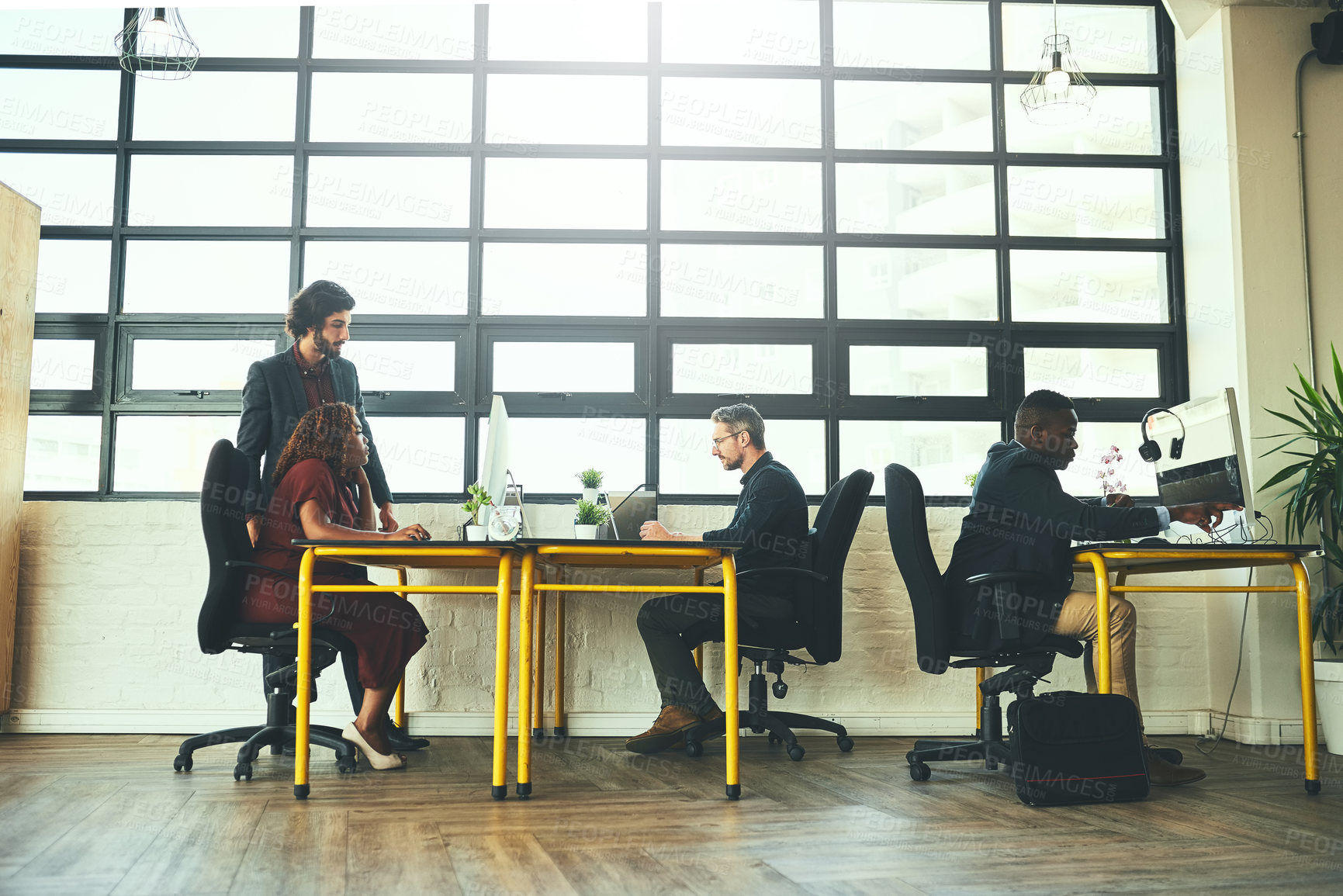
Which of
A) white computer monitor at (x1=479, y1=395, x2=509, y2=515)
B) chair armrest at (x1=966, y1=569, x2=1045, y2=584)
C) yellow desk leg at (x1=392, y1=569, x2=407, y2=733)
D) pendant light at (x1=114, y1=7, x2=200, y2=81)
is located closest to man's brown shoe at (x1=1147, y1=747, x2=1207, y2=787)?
chair armrest at (x1=966, y1=569, x2=1045, y2=584)

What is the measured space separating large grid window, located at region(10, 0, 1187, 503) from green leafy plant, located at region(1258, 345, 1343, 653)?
2.47 ft

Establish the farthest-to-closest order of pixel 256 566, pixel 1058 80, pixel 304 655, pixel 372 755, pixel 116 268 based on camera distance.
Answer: pixel 116 268, pixel 1058 80, pixel 372 755, pixel 256 566, pixel 304 655

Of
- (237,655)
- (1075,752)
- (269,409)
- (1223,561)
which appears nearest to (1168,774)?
(1075,752)

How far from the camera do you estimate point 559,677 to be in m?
4.24

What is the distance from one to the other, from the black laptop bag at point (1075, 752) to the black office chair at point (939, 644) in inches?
9.2

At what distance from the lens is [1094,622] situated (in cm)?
309

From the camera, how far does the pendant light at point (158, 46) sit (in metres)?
4.15

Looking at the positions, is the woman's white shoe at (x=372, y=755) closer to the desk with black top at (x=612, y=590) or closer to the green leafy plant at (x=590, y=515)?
the desk with black top at (x=612, y=590)

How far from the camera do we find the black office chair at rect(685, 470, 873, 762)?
12.0 ft

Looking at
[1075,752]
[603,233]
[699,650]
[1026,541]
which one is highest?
[603,233]

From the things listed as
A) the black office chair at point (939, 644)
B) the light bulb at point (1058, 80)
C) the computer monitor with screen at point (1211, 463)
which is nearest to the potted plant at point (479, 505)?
the black office chair at point (939, 644)

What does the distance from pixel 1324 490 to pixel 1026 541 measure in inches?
66.0

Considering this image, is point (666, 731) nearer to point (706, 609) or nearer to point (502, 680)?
point (706, 609)

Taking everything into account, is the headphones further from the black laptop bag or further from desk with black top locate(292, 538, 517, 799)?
desk with black top locate(292, 538, 517, 799)
